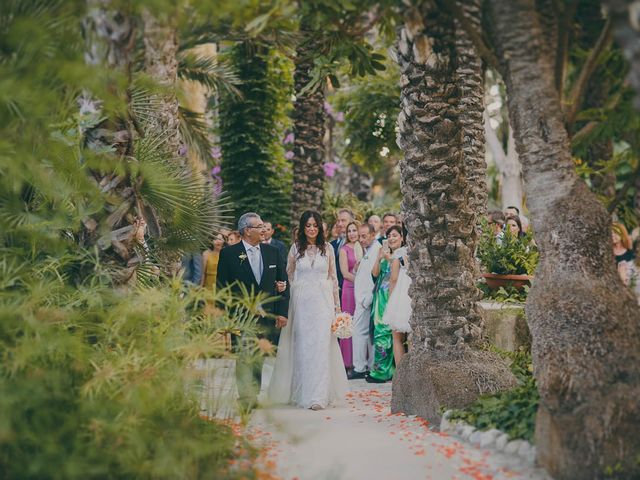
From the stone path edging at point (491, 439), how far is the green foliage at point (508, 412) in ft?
0.15

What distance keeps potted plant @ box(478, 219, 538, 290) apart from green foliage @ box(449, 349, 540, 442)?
2635 millimetres

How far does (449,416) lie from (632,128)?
2680 mm

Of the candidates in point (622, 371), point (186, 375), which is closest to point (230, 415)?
point (186, 375)

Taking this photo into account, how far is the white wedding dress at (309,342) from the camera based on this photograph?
8.70m

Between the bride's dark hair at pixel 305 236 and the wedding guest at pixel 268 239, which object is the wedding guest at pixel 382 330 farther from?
the wedding guest at pixel 268 239

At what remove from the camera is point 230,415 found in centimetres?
559

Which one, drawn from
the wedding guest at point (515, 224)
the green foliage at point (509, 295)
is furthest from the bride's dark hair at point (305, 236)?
the wedding guest at point (515, 224)

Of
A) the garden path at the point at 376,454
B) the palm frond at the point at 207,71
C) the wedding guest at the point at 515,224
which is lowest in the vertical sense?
the garden path at the point at 376,454

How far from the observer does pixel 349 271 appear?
1155 cm

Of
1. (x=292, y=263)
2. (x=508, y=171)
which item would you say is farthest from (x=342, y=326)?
(x=508, y=171)

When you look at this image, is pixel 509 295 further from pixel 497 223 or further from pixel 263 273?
pixel 263 273

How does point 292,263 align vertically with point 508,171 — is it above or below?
below

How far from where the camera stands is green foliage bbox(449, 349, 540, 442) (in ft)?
19.0

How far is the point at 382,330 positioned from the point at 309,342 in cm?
194
